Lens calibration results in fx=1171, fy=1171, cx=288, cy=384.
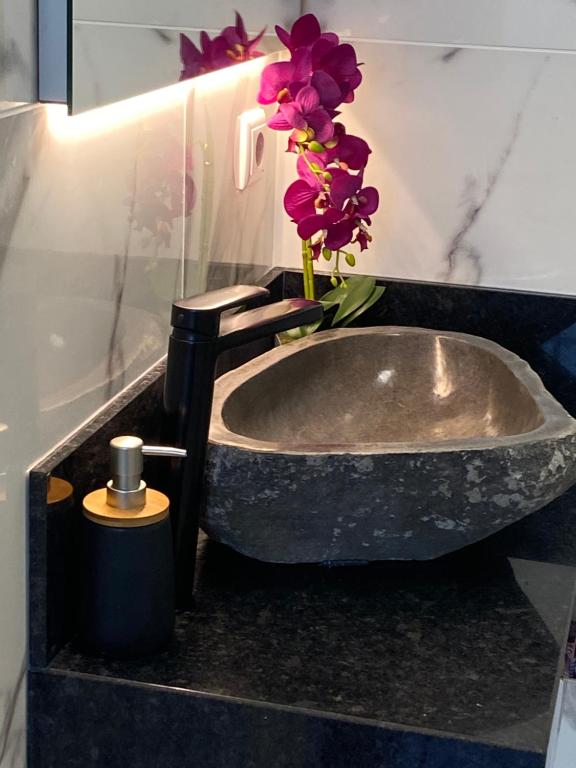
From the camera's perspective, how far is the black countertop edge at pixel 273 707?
34.2 inches

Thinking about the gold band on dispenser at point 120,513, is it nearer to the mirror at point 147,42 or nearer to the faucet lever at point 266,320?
the faucet lever at point 266,320

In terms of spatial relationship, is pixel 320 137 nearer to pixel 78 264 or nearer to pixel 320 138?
pixel 320 138

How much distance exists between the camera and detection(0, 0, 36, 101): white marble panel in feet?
2.52

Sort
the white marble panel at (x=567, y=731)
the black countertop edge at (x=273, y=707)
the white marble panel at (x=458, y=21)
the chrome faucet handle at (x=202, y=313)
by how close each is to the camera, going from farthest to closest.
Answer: the white marble panel at (x=458, y=21) → the white marble panel at (x=567, y=731) → the chrome faucet handle at (x=202, y=313) → the black countertop edge at (x=273, y=707)

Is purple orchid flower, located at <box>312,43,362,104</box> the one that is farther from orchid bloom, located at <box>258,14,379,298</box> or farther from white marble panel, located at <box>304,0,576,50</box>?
white marble panel, located at <box>304,0,576,50</box>

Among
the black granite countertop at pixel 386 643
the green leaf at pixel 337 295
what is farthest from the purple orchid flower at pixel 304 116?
the black granite countertop at pixel 386 643

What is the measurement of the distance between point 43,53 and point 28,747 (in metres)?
0.54

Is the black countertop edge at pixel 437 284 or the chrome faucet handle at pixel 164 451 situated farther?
the black countertop edge at pixel 437 284

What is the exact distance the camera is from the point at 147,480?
1070mm

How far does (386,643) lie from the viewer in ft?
3.27

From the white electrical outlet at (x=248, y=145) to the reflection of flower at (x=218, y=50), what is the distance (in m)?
0.07

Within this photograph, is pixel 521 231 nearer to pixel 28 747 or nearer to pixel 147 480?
pixel 147 480

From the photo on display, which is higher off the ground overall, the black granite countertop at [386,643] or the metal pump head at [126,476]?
the metal pump head at [126,476]

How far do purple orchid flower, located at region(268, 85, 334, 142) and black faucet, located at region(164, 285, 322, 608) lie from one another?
1.32 feet
